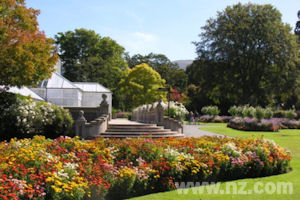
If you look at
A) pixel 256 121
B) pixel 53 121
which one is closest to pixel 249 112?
pixel 256 121

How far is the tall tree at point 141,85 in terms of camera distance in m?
56.3

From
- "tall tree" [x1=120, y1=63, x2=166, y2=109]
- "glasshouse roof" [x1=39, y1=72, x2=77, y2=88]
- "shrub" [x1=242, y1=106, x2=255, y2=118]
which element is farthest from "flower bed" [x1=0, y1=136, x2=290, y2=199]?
"tall tree" [x1=120, y1=63, x2=166, y2=109]

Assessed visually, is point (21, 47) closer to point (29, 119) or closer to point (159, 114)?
point (29, 119)

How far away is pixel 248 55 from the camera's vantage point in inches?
1833

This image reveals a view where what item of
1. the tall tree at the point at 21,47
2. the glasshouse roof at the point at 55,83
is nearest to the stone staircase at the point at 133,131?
the tall tree at the point at 21,47

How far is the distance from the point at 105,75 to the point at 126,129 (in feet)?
124

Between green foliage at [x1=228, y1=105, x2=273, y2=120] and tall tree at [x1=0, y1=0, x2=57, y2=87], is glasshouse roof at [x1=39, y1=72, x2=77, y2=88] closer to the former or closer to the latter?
tall tree at [x1=0, y1=0, x2=57, y2=87]

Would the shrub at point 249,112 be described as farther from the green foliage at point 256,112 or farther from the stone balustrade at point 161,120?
the stone balustrade at point 161,120

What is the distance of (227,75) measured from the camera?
154 feet

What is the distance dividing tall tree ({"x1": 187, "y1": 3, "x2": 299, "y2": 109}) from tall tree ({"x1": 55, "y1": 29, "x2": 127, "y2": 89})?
1605 centimetres

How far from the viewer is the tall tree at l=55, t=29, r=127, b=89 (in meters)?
55.2

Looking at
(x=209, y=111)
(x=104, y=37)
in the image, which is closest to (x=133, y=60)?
(x=104, y=37)

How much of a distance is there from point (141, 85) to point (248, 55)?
19204 mm

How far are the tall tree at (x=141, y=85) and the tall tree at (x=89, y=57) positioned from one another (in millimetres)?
2513
